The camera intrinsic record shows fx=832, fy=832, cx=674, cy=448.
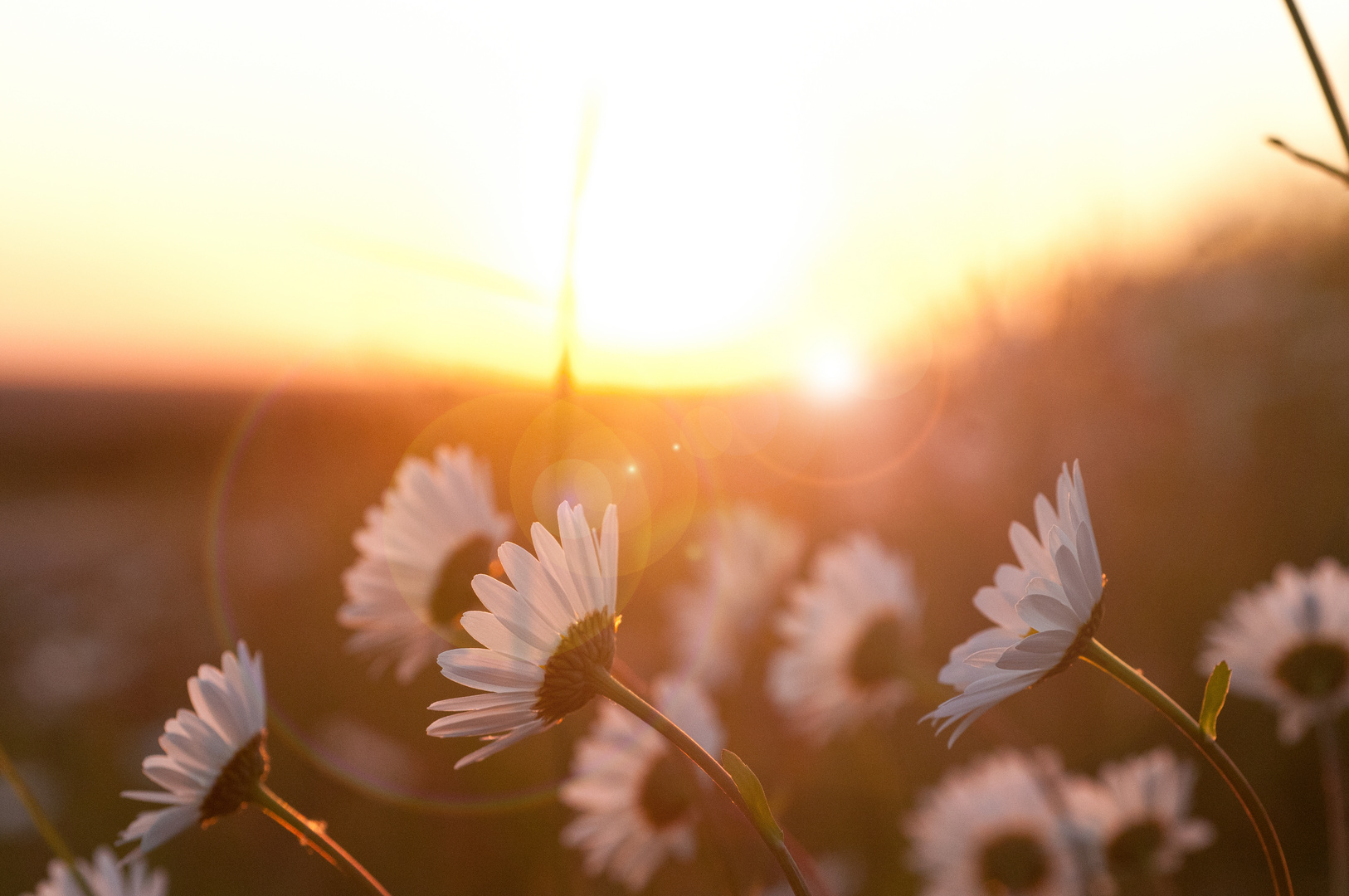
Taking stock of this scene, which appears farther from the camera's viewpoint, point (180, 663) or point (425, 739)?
point (180, 663)

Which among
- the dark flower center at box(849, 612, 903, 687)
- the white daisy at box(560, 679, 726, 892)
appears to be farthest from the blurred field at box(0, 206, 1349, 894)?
the dark flower center at box(849, 612, 903, 687)

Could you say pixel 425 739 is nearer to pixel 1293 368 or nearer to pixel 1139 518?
pixel 1139 518

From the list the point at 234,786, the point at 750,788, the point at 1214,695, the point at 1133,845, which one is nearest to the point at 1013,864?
the point at 1133,845

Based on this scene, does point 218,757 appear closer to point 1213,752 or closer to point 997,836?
point 1213,752

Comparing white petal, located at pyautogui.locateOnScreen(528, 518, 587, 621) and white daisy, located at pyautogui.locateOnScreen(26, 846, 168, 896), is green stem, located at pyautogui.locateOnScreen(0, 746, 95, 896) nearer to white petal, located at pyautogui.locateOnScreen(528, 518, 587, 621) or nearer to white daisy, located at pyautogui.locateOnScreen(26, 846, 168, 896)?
white daisy, located at pyautogui.locateOnScreen(26, 846, 168, 896)

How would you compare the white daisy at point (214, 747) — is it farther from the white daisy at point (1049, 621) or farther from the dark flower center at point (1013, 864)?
the dark flower center at point (1013, 864)

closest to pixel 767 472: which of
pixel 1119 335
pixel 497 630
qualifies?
pixel 1119 335
